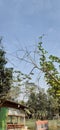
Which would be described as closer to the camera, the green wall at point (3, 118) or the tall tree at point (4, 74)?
the green wall at point (3, 118)

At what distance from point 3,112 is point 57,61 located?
1125cm

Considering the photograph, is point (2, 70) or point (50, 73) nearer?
point (50, 73)

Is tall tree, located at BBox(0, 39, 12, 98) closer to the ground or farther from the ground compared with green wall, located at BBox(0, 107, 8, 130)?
farther from the ground

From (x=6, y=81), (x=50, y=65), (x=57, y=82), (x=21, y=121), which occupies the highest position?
(x=6, y=81)

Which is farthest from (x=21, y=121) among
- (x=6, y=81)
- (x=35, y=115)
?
(x=35, y=115)

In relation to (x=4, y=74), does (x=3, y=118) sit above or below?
below

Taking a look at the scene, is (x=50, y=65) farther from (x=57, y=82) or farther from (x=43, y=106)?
(x=43, y=106)

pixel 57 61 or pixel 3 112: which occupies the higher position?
pixel 57 61

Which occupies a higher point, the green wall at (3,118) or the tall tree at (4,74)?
the tall tree at (4,74)

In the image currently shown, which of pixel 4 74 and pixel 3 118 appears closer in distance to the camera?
pixel 3 118

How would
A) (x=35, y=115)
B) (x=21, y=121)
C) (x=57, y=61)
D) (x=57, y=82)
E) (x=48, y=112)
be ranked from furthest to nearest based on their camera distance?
(x=48, y=112) < (x=35, y=115) < (x=21, y=121) < (x=57, y=61) < (x=57, y=82)

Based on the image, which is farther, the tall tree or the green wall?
the tall tree

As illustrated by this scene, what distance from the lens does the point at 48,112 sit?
260ft

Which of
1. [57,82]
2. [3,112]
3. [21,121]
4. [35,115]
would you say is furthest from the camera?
[35,115]
